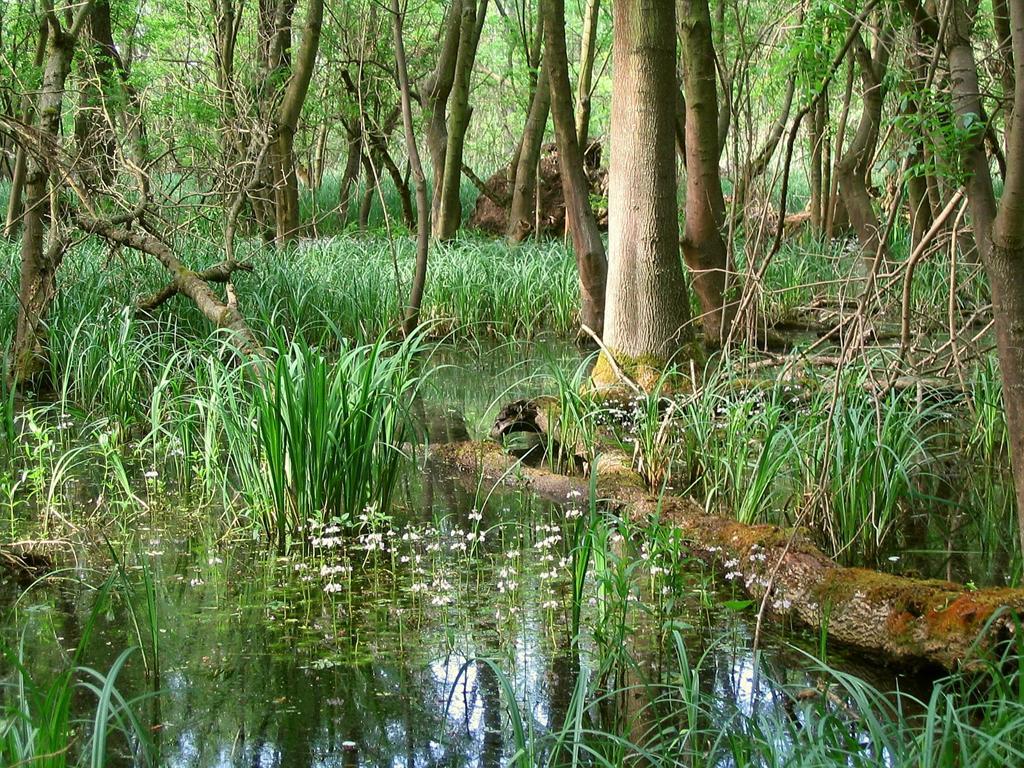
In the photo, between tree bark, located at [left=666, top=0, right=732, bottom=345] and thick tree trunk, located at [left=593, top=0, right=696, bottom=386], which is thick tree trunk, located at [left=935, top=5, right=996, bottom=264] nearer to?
thick tree trunk, located at [left=593, top=0, right=696, bottom=386]

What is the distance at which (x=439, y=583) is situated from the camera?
12.7 feet

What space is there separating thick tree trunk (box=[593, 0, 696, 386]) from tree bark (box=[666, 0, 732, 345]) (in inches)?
37.9

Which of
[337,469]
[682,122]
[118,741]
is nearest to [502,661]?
[118,741]

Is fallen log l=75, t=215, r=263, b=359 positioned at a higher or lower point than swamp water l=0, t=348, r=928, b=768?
higher

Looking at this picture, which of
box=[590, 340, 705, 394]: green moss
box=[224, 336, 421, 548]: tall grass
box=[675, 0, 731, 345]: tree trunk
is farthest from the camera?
box=[675, 0, 731, 345]: tree trunk

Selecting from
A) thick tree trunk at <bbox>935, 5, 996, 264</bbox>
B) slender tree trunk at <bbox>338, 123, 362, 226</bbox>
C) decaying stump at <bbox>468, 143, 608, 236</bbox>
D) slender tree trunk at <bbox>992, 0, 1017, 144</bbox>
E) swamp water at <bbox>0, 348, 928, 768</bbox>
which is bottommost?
swamp water at <bbox>0, 348, 928, 768</bbox>

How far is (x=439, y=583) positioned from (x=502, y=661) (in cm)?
71

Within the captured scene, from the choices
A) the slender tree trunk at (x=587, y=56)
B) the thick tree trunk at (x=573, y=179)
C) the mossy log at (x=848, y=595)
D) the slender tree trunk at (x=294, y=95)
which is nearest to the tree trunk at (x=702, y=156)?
the thick tree trunk at (x=573, y=179)

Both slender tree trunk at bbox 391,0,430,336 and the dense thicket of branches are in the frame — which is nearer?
the dense thicket of branches

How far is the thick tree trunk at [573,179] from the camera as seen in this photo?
823 cm

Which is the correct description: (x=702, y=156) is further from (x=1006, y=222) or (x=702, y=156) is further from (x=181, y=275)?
(x=1006, y=222)

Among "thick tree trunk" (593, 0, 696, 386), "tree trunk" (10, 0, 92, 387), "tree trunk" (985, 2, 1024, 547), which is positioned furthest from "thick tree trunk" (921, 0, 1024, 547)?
"tree trunk" (10, 0, 92, 387)

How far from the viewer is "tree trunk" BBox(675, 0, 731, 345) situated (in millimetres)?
7586

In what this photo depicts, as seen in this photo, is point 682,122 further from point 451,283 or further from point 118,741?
point 118,741
